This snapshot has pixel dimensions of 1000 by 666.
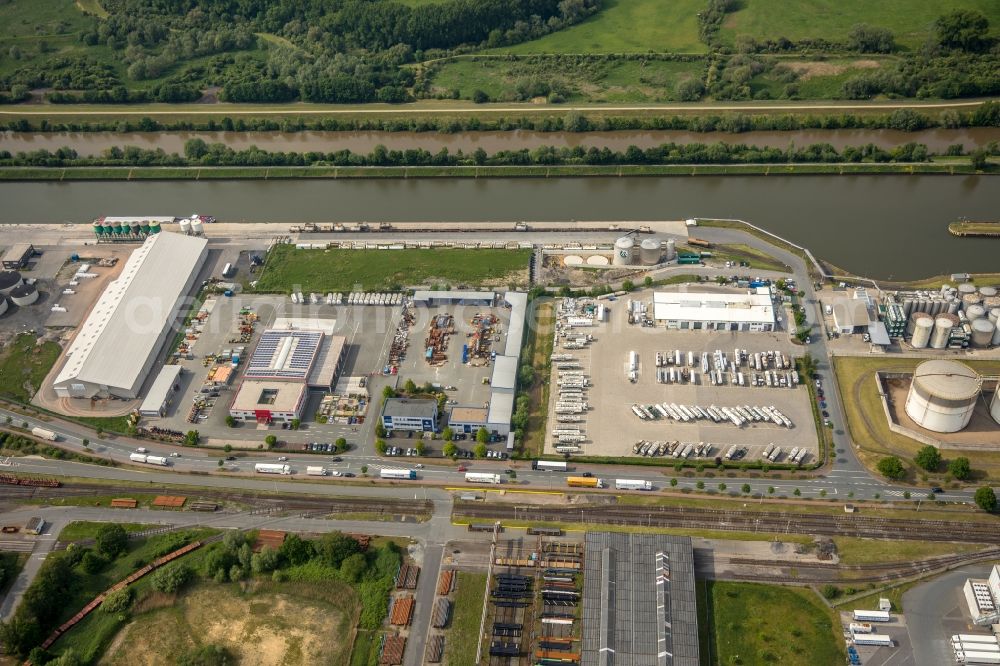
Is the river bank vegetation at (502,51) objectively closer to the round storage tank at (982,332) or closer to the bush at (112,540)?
the round storage tank at (982,332)

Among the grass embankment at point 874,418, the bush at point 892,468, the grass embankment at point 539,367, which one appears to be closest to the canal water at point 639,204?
the grass embankment at point 874,418

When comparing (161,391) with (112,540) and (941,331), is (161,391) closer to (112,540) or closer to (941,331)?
(112,540)

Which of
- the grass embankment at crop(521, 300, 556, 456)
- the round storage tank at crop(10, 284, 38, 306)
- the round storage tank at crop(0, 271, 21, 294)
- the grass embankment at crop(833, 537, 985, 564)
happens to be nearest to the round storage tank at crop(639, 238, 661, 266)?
the grass embankment at crop(521, 300, 556, 456)

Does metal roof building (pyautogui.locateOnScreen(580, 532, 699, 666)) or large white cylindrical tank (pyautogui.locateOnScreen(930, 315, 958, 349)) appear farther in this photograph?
large white cylindrical tank (pyautogui.locateOnScreen(930, 315, 958, 349))

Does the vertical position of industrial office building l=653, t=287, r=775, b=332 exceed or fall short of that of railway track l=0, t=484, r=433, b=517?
it exceeds it

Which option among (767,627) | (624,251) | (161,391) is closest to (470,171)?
(624,251)

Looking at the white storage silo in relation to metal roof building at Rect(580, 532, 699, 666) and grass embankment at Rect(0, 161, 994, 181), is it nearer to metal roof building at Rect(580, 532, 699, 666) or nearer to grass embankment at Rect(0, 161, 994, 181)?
metal roof building at Rect(580, 532, 699, 666)

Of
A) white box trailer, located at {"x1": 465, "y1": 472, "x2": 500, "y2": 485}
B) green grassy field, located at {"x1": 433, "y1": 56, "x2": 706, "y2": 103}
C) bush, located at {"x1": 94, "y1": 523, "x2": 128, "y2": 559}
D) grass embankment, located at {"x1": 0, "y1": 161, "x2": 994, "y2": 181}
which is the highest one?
green grassy field, located at {"x1": 433, "y1": 56, "x2": 706, "y2": 103}
